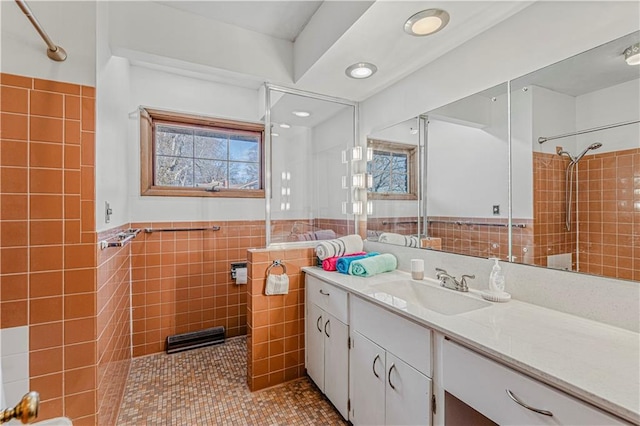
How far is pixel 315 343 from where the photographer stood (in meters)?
2.00

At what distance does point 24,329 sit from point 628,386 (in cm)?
213

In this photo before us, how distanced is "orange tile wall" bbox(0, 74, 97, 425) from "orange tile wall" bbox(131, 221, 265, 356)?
1.21m

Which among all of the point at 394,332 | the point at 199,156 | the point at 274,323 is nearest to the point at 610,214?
the point at 394,332

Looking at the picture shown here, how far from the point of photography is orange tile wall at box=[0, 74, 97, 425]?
4.09 feet

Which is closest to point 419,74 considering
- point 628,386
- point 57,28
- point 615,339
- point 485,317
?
point 485,317

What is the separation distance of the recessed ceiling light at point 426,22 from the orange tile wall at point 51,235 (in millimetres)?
1606

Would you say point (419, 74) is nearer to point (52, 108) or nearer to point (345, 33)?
point (345, 33)

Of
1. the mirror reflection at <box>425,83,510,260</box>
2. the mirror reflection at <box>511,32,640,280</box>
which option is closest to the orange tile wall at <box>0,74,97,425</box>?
the mirror reflection at <box>425,83,510,260</box>

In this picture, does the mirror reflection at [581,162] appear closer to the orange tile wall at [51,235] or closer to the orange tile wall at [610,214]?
the orange tile wall at [610,214]

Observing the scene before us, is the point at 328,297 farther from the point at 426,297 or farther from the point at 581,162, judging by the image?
the point at 581,162

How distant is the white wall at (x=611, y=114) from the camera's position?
→ 3.47 feet

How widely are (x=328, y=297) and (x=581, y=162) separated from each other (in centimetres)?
142

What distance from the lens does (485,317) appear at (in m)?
1.15

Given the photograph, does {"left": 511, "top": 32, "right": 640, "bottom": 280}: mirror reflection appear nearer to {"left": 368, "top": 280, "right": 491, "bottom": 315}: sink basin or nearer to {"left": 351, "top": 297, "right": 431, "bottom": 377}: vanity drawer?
{"left": 368, "top": 280, "right": 491, "bottom": 315}: sink basin
